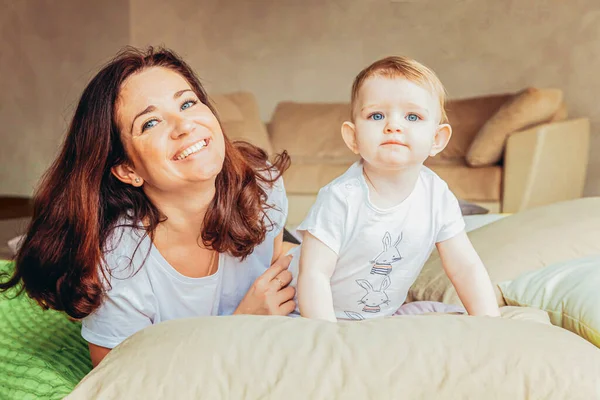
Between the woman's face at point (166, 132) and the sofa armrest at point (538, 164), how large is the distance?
12.4ft

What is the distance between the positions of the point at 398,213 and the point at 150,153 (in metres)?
0.47

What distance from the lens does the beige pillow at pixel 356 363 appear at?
1006 mm

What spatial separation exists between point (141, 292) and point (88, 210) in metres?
0.19

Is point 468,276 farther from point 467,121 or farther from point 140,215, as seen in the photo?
point 467,121

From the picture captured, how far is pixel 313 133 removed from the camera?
6.11 metres

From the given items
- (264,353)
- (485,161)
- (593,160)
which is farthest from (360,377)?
(593,160)

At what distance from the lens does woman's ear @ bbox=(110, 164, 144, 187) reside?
153 cm

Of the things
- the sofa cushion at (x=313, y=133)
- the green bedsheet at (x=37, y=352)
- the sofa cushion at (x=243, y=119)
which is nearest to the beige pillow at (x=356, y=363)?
the green bedsheet at (x=37, y=352)

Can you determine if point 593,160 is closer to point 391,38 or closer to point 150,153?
point 391,38

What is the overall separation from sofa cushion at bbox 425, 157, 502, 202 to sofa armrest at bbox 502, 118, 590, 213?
0.26ft

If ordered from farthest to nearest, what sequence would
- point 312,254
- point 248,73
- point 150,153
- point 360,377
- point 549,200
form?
point 248,73 → point 549,200 → point 150,153 → point 312,254 → point 360,377

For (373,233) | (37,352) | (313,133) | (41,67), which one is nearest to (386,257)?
(373,233)

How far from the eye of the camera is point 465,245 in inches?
55.9

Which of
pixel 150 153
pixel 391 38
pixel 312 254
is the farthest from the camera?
pixel 391 38
